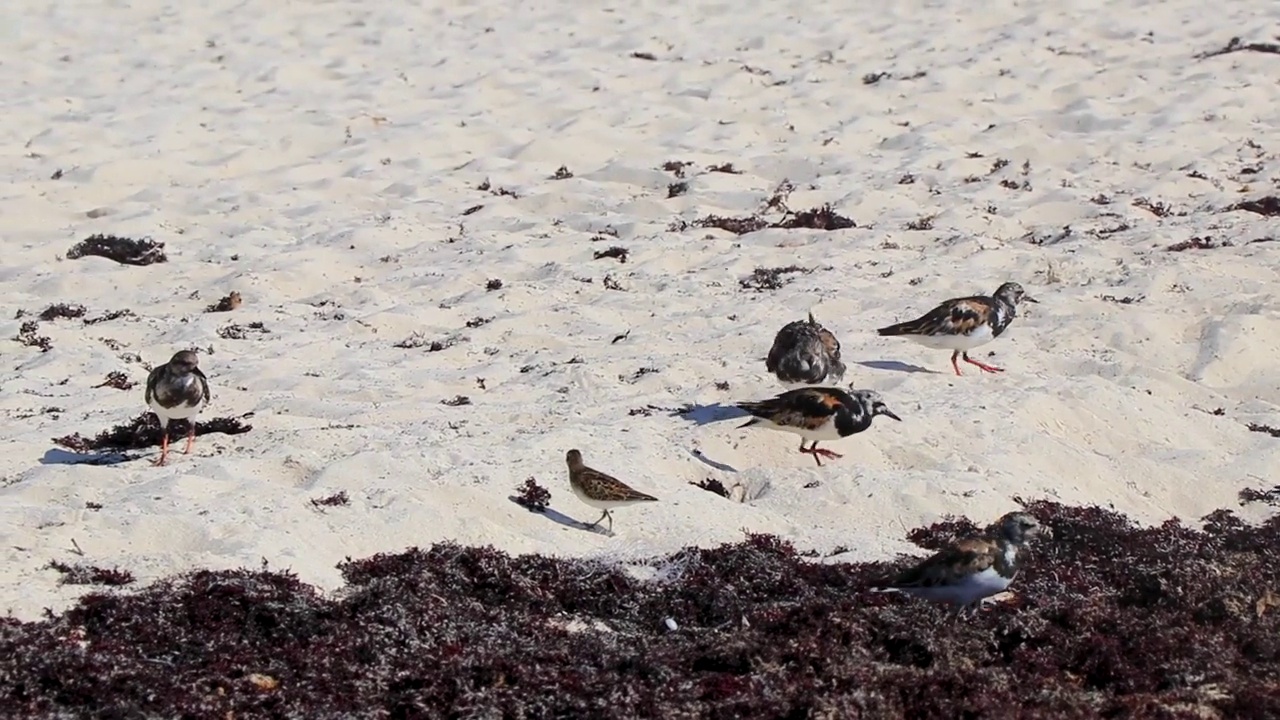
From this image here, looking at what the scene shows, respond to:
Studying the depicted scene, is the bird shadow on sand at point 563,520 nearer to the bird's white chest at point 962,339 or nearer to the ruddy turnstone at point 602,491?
the ruddy turnstone at point 602,491

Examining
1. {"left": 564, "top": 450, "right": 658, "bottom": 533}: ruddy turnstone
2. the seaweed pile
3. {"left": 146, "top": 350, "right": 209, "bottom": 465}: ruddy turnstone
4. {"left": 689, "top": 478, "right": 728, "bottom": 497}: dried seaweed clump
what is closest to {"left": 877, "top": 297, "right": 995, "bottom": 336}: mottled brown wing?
{"left": 689, "top": 478, "right": 728, "bottom": 497}: dried seaweed clump

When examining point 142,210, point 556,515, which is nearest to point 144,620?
point 556,515

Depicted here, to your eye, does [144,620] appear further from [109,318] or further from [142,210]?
[142,210]

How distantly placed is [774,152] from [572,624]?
10.6 meters

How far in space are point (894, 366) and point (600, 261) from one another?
12.1 feet

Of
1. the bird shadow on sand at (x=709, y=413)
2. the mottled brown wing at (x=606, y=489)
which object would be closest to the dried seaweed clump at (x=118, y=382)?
the bird shadow on sand at (x=709, y=413)

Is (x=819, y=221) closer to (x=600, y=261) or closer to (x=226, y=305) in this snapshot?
(x=600, y=261)

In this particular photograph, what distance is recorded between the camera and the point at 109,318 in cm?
1192

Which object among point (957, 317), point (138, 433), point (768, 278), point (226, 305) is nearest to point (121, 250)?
point (226, 305)

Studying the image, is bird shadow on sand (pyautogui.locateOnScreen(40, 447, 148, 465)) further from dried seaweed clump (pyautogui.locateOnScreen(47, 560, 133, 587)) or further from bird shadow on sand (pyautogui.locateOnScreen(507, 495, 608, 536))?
bird shadow on sand (pyautogui.locateOnScreen(507, 495, 608, 536))

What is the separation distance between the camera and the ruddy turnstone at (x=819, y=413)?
28.2 ft

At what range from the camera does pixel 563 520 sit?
7969 mm

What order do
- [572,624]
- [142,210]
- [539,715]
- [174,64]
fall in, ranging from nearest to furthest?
[539,715]
[572,624]
[142,210]
[174,64]

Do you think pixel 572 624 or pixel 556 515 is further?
pixel 556 515
